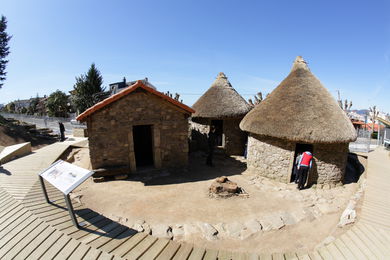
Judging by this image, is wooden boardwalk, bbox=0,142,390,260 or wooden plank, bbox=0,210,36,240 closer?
wooden boardwalk, bbox=0,142,390,260

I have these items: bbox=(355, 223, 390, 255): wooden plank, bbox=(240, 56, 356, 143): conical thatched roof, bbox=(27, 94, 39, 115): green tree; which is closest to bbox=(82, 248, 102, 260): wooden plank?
bbox=(355, 223, 390, 255): wooden plank

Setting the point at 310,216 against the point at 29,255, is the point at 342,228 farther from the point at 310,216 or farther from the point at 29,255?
the point at 29,255

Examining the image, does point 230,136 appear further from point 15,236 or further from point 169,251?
point 15,236

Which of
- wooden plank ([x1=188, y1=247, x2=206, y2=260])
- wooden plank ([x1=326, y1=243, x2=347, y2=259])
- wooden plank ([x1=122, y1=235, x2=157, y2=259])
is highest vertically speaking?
wooden plank ([x1=122, y1=235, x2=157, y2=259])

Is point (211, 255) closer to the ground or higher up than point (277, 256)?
higher up

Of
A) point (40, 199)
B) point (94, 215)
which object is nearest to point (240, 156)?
point (94, 215)

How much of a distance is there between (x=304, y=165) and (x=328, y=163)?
1.21 metres

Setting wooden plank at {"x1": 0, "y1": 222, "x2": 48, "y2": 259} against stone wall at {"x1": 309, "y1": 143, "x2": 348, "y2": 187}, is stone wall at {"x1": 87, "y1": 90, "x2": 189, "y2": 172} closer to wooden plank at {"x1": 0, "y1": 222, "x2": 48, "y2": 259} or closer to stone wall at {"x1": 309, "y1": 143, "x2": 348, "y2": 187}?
wooden plank at {"x1": 0, "y1": 222, "x2": 48, "y2": 259}

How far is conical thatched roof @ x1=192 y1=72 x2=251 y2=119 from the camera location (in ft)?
38.6

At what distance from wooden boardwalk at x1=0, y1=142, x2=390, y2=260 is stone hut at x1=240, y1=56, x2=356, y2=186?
8.14ft

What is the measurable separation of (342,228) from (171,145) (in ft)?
22.8

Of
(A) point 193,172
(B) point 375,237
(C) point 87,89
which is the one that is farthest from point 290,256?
(C) point 87,89

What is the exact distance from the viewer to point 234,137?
1220 cm

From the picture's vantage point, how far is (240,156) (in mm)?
12258
